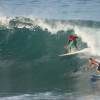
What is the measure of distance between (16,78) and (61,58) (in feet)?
1.76

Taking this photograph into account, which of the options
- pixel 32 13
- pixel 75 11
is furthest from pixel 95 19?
pixel 32 13

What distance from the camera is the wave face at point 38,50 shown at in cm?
598

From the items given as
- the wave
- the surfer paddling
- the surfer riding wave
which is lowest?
the surfer paddling

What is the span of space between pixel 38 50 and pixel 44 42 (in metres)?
0.12

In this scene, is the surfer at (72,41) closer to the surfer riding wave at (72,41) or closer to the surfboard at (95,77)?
the surfer riding wave at (72,41)

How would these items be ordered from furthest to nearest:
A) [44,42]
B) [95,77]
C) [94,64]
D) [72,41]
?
[44,42]
[72,41]
[94,64]
[95,77]

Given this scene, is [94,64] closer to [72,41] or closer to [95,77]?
[95,77]

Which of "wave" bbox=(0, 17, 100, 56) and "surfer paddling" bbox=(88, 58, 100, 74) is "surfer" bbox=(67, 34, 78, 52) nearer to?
"wave" bbox=(0, 17, 100, 56)

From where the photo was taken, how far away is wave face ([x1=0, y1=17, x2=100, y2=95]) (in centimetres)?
598

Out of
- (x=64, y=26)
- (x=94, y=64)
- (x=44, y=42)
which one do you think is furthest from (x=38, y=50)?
(x=94, y=64)

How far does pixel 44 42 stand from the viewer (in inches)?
246

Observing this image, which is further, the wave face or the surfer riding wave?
the surfer riding wave

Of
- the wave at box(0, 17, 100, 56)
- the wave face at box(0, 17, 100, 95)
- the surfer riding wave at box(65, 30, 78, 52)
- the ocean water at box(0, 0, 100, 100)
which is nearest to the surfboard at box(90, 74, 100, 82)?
the ocean water at box(0, 0, 100, 100)

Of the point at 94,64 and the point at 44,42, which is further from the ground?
the point at 44,42
